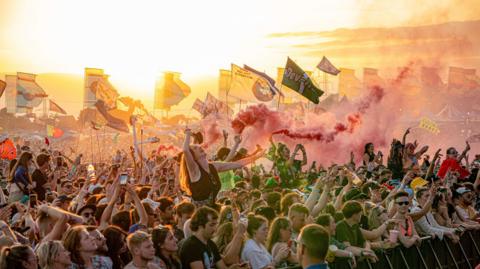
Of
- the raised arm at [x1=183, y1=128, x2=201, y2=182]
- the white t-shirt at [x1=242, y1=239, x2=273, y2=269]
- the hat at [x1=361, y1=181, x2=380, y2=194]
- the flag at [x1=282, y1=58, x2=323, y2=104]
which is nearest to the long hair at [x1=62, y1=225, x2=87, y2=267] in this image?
the white t-shirt at [x1=242, y1=239, x2=273, y2=269]

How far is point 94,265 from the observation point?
23.4 feet

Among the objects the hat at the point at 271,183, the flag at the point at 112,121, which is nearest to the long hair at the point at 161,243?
the hat at the point at 271,183

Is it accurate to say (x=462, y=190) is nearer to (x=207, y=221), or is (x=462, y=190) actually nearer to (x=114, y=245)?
(x=207, y=221)

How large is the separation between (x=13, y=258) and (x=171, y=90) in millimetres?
54519

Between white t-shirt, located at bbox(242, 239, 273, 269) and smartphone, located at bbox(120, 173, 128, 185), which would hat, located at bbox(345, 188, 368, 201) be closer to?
white t-shirt, located at bbox(242, 239, 273, 269)

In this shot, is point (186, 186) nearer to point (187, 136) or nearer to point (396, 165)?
point (187, 136)

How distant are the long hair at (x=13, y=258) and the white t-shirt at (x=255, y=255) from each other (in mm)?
2814

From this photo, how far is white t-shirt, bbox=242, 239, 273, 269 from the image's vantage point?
8.41 m

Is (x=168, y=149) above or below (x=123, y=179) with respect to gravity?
below

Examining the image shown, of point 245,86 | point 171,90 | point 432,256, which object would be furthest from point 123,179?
point 171,90

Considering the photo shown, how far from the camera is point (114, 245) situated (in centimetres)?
759

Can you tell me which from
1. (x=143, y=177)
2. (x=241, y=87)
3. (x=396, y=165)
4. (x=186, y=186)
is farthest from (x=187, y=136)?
(x=241, y=87)

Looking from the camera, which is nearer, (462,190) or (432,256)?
(432,256)

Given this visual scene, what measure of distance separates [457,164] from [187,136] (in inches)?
425
